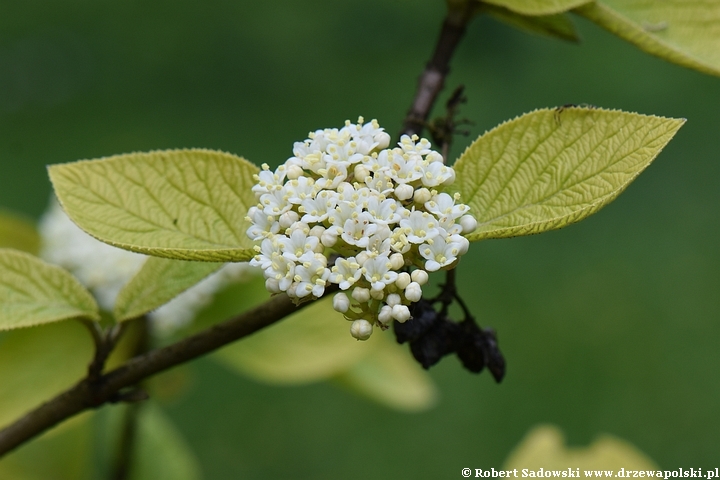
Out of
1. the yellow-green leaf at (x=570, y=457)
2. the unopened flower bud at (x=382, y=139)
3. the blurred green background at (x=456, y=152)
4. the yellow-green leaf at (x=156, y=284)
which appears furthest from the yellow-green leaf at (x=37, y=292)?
the blurred green background at (x=456, y=152)

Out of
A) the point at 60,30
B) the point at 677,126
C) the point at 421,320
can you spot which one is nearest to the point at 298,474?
the point at 421,320

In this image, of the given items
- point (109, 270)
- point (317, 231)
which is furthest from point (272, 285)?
point (109, 270)

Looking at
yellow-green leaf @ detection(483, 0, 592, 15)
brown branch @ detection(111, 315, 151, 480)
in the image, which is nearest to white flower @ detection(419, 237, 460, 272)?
yellow-green leaf @ detection(483, 0, 592, 15)

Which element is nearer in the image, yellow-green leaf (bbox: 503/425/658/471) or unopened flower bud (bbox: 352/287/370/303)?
unopened flower bud (bbox: 352/287/370/303)

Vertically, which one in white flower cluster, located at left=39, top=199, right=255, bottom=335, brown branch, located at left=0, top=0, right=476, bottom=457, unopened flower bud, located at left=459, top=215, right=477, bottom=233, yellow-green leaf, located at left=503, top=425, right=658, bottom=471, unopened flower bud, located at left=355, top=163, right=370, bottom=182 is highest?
unopened flower bud, located at left=355, top=163, right=370, bottom=182

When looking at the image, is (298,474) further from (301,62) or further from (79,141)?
(301,62)

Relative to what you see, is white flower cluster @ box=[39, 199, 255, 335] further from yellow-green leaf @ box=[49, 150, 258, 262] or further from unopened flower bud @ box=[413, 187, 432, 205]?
unopened flower bud @ box=[413, 187, 432, 205]

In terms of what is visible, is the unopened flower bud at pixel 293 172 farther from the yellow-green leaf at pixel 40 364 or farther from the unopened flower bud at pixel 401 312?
the yellow-green leaf at pixel 40 364
